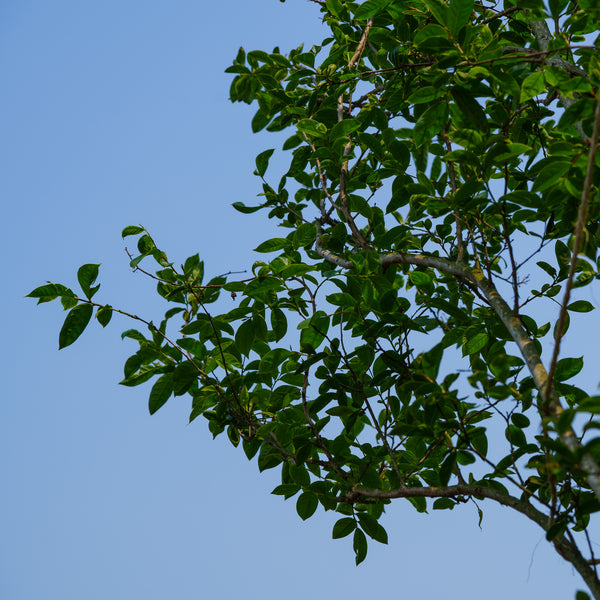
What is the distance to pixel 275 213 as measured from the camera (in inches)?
141

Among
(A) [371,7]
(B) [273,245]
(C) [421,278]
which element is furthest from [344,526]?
(A) [371,7]

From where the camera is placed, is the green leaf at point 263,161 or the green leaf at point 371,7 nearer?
the green leaf at point 371,7

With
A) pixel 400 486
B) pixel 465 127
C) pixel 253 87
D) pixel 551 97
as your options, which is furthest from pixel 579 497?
pixel 253 87

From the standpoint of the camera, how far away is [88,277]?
8.39 feet

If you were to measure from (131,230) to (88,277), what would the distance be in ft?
1.17

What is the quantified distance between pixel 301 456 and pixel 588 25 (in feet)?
7.41

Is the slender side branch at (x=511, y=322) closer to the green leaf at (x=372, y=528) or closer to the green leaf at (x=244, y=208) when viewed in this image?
the green leaf at (x=244, y=208)

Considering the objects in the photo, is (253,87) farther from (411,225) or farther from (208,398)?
(208,398)

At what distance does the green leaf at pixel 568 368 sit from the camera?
2525mm

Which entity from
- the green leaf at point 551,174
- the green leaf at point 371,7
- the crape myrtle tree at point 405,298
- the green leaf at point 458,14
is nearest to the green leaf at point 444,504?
the crape myrtle tree at point 405,298

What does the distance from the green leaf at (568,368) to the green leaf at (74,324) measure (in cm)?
193

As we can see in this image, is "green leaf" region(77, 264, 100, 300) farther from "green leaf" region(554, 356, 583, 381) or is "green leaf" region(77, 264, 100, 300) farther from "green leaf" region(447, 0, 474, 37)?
"green leaf" region(554, 356, 583, 381)

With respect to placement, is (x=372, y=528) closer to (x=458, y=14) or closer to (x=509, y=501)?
(x=509, y=501)

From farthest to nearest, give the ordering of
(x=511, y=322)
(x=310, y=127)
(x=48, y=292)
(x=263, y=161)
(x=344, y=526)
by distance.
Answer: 1. (x=263, y=161)
2. (x=344, y=526)
3. (x=310, y=127)
4. (x=48, y=292)
5. (x=511, y=322)
